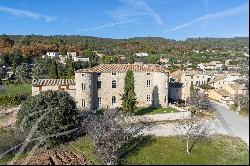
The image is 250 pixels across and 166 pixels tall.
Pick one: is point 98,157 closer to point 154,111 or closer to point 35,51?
point 154,111

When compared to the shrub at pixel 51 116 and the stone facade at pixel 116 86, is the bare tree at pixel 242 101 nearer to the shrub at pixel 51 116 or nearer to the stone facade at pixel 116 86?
the shrub at pixel 51 116

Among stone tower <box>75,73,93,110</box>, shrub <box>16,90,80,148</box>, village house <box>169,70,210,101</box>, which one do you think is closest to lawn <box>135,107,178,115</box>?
stone tower <box>75,73,93,110</box>

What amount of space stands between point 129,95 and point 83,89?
13.4 feet

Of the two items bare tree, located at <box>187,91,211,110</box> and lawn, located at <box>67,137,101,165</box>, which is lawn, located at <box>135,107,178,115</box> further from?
lawn, located at <box>67,137,101,165</box>

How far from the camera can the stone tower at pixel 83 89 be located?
3077 cm

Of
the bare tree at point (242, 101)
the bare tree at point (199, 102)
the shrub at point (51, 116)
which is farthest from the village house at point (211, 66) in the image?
the bare tree at point (242, 101)

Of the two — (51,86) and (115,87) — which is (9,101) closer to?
(51,86)

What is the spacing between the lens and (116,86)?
3222cm

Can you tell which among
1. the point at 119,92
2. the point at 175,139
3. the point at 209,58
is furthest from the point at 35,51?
the point at 175,139

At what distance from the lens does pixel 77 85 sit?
30859 millimetres

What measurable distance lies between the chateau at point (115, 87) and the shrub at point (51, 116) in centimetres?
618

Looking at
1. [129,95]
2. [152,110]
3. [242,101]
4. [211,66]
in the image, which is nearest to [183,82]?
[152,110]

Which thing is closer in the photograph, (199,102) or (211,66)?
(199,102)

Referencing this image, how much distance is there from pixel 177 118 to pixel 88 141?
856cm
